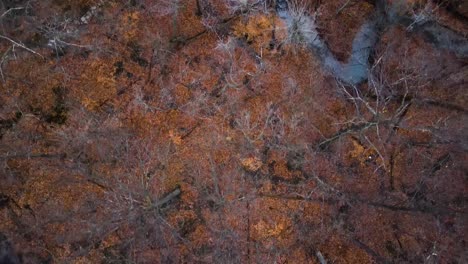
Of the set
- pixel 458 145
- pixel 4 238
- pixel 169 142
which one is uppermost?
pixel 458 145

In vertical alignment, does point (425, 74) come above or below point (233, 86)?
above

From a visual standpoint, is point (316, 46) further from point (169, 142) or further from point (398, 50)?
point (169, 142)

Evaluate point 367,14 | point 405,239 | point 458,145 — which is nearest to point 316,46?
point 367,14

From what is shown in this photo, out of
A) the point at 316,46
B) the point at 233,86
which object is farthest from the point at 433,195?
the point at 233,86

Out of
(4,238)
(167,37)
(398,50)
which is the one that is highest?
(398,50)

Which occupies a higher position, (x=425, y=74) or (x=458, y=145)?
(x=425, y=74)

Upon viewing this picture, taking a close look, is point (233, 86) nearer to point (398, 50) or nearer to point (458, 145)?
point (398, 50)
